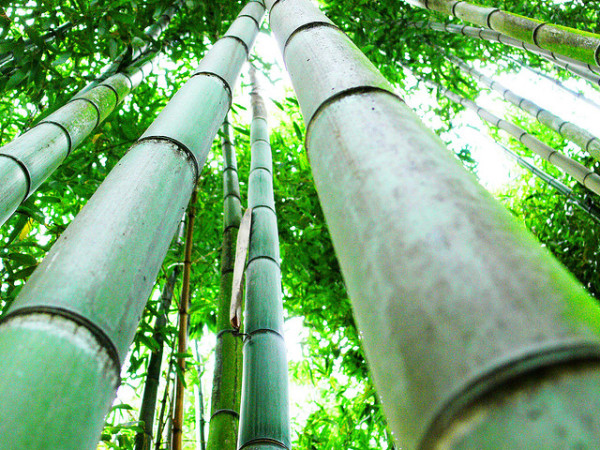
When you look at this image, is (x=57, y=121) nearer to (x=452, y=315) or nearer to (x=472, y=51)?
(x=452, y=315)

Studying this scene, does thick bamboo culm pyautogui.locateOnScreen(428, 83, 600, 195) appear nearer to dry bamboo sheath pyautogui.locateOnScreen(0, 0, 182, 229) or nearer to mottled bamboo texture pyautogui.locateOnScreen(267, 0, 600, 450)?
dry bamboo sheath pyautogui.locateOnScreen(0, 0, 182, 229)

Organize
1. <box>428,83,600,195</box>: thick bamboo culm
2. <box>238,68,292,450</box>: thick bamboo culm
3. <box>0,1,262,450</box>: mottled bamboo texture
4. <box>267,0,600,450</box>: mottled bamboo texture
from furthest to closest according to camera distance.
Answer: <box>428,83,600,195</box>: thick bamboo culm < <box>238,68,292,450</box>: thick bamboo culm < <box>0,1,262,450</box>: mottled bamboo texture < <box>267,0,600,450</box>: mottled bamboo texture

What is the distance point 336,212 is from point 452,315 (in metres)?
0.21

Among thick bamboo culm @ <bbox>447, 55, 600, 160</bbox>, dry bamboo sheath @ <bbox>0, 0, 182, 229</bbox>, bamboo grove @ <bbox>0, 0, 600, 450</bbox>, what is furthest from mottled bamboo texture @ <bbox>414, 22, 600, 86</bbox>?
dry bamboo sheath @ <bbox>0, 0, 182, 229</bbox>

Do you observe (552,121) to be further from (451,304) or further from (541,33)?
(451,304)

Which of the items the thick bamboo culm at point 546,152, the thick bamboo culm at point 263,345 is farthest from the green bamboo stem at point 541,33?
the thick bamboo culm at point 263,345

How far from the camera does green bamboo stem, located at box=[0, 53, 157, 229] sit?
4.04 ft

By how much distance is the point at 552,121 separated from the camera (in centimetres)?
363

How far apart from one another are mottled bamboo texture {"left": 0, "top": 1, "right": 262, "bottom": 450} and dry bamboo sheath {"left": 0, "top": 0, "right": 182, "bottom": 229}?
1.89 feet

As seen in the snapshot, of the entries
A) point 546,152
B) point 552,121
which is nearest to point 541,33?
point 552,121

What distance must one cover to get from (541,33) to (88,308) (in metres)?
2.45

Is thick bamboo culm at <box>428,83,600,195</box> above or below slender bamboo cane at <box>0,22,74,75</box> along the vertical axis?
above

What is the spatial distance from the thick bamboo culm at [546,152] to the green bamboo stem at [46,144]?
3.13 metres

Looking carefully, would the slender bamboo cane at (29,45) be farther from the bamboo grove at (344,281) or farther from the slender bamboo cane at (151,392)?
the slender bamboo cane at (151,392)
